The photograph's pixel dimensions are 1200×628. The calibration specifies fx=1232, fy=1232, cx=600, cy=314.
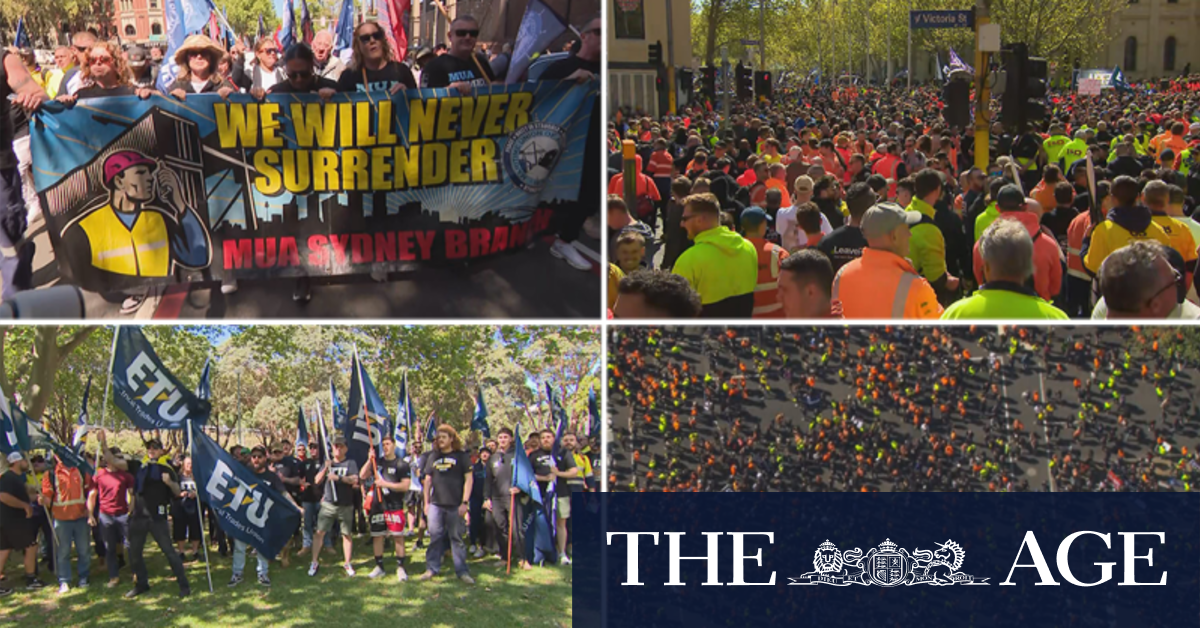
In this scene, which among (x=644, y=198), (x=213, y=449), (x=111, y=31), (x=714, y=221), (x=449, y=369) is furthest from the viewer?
(x=644, y=198)

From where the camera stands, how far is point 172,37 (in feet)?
22.2

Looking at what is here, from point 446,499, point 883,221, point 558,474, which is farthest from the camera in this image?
point 446,499

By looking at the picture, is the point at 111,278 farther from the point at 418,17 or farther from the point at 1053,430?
the point at 1053,430

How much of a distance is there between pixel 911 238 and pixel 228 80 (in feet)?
13.5

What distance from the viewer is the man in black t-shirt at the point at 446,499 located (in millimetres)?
8461

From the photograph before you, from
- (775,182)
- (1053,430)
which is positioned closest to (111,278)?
(775,182)

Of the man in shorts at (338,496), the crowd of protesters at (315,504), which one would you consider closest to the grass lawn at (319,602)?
the crowd of protesters at (315,504)

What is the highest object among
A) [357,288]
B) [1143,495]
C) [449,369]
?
[357,288]

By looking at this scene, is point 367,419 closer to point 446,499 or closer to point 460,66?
point 446,499

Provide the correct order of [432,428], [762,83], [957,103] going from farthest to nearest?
1. [762,83]
2. [957,103]
3. [432,428]

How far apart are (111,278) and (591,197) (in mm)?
2555

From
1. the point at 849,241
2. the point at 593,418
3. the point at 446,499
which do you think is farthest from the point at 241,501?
the point at 849,241

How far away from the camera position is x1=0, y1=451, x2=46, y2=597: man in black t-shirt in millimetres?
8703

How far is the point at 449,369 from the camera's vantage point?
37.4 feet
